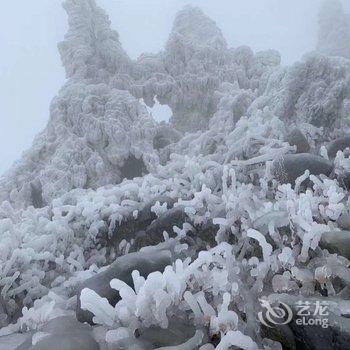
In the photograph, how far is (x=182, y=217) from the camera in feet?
13.5

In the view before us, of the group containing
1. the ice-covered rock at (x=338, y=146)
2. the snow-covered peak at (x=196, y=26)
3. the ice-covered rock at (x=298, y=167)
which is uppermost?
the snow-covered peak at (x=196, y=26)

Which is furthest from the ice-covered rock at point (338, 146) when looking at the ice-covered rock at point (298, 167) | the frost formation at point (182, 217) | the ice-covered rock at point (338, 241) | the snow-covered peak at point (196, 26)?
the snow-covered peak at point (196, 26)

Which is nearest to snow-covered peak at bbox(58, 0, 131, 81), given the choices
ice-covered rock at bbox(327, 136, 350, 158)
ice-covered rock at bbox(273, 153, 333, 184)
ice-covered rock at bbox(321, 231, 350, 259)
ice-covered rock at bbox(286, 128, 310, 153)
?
ice-covered rock at bbox(286, 128, 310, 153)

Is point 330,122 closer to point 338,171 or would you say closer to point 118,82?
point 338,171

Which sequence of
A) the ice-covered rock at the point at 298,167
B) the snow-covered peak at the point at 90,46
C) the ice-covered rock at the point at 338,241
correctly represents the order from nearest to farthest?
the ice-covered rock at the point at 338,241
the ice-covered rock at the point at 298,167
the snow-covered peak at the point at 90,46

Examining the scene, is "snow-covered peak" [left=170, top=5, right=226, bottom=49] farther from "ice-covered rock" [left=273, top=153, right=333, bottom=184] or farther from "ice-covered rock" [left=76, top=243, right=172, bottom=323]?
"ice-covered rock" [left=76, top=243, right=172, bottom=323]

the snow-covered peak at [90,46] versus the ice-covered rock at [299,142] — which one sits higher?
the snow-covered peak at [90,46]

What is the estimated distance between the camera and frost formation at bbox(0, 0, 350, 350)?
7.34 ft

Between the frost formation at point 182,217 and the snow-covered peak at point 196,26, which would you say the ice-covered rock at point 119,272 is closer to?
the frost formation at point 182,217

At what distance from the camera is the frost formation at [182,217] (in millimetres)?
2238

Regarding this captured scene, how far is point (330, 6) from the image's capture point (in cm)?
3070

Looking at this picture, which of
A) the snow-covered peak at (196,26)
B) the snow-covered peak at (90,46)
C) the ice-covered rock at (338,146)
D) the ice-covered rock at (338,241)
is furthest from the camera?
the snow-covered peak at (196,26)

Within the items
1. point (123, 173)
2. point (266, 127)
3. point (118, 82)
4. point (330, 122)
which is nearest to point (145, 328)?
point (266, 127)

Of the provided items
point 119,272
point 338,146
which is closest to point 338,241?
point 119,272
